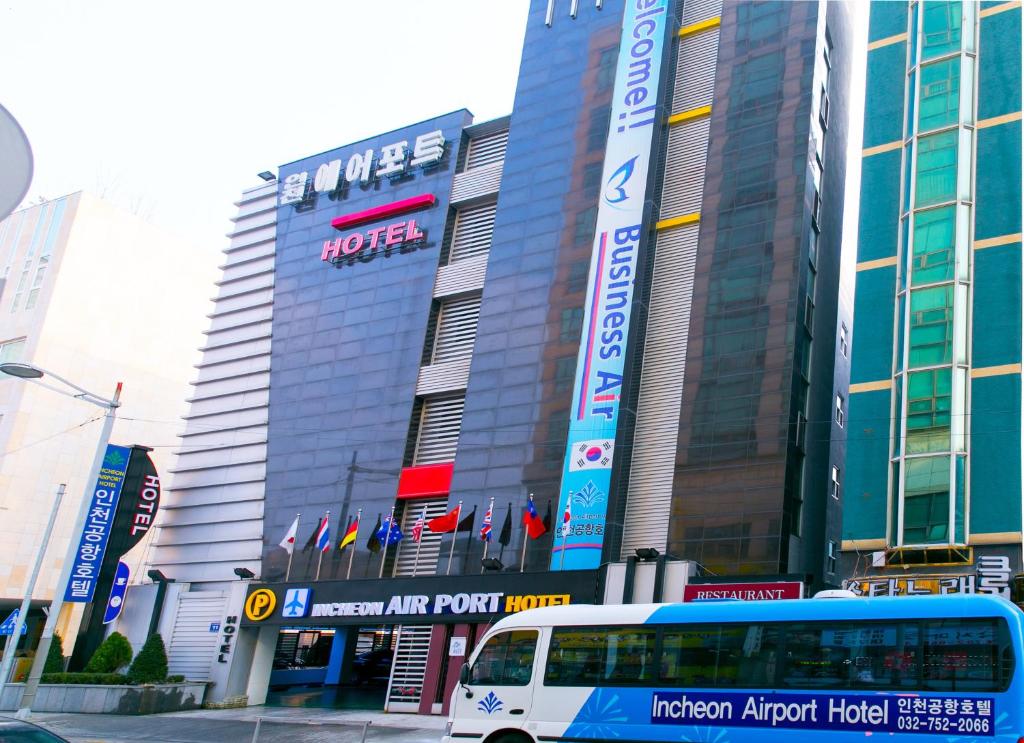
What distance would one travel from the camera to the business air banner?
113ft

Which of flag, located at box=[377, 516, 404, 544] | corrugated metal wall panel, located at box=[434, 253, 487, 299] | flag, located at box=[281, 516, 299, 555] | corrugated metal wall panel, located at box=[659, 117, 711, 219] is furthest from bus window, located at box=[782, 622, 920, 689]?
corrugated metal wall panel, located at box=[434, 253, 487, 299]

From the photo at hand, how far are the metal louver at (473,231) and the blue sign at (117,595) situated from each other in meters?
20.1

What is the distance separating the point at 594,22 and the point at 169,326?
40656 mm

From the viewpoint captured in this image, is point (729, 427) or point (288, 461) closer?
point (729, 427)

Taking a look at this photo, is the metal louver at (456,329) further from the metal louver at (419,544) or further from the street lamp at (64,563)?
the street lamp at (64,563)

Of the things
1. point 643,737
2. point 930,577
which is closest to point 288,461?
point 930,577

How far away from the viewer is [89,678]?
123ft

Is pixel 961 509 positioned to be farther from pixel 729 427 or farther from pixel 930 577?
pixel 729 427

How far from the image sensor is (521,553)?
117ft

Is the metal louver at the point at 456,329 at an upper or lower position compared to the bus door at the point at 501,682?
upper

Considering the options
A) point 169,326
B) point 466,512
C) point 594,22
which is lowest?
point 466,512

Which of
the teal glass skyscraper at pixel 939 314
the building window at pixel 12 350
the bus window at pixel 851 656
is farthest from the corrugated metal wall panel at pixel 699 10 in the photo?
the building window at pixel 12 350

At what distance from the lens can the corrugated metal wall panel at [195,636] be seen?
41188 mm

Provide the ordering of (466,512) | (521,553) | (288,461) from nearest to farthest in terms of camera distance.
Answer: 1. (521,553)
2. (466,512)
3. (288,461)
